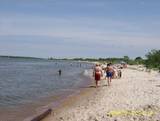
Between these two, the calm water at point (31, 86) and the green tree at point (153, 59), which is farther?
the green tree at point (153, 59)

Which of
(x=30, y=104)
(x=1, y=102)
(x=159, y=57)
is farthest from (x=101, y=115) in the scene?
(x=159, y=57)

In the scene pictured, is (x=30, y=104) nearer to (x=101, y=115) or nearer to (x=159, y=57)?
(x=101, y=115)

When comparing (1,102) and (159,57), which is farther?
(159,57)

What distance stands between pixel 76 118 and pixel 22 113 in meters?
4.46

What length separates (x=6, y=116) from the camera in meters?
17.2

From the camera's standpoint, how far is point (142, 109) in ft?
48.1

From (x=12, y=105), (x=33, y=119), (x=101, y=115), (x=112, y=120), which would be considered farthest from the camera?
(x=12, y=105)

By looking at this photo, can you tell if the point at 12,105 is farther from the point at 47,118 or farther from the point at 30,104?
the point at 47,118

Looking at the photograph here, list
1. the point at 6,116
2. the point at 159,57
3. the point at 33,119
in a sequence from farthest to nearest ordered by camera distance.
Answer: the point at 159,57, the point at 6,116, the point at 33,119

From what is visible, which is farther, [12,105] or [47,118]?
[12,105]

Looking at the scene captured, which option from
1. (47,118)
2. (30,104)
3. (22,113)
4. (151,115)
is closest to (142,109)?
(151,115)

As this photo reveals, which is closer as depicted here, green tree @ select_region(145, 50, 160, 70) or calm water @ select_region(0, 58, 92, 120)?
calm water @ select_region(0, 58, 92, 120)

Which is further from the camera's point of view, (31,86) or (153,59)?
(153,59)

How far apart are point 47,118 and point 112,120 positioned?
3.81 meters
